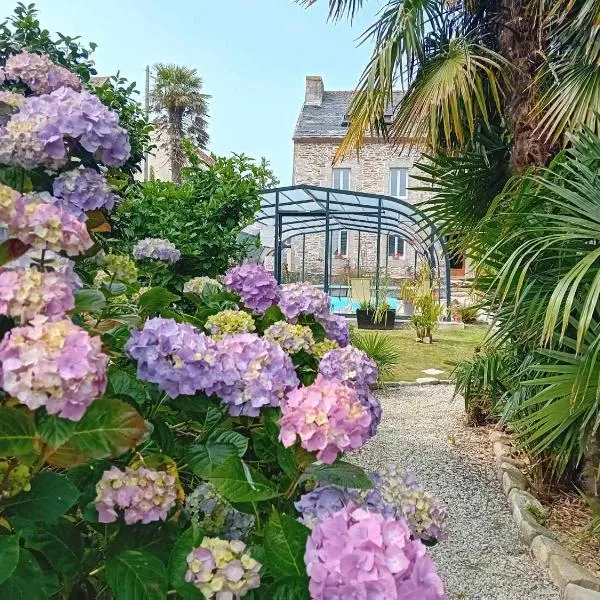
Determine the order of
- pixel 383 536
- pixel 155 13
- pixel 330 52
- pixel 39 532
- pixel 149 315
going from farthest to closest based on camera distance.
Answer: pixel 330 52 < pixel 155 13 < pixel 149 315 < pixel 39 532 < pixel 383 536

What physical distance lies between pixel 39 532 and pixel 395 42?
3857 millimetres

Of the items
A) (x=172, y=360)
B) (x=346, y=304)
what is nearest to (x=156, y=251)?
(x=172, y=360)

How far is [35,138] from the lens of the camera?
0.80 m

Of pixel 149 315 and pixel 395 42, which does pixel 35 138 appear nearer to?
pixel 149 315

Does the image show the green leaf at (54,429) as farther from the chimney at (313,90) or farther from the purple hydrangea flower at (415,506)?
the chimney at (313,90)

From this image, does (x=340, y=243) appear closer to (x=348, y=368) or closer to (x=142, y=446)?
(x=348, y=368)

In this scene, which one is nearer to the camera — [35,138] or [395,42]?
[35,138]

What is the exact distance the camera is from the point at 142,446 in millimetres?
894

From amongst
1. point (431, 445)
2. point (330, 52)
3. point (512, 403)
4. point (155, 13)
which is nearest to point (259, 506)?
point (512, 403)

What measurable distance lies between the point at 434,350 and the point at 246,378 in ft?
24.3

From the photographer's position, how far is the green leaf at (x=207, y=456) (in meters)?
0.79

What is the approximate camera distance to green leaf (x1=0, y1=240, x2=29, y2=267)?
0.63 m

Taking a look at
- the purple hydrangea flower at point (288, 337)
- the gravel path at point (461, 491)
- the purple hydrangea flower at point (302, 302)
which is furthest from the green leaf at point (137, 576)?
the gravel path at point (461, 491)

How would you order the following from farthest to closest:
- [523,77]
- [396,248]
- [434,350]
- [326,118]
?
1. [326,118]
2. [396,248]
3. [434,350]
4. [523,77]
